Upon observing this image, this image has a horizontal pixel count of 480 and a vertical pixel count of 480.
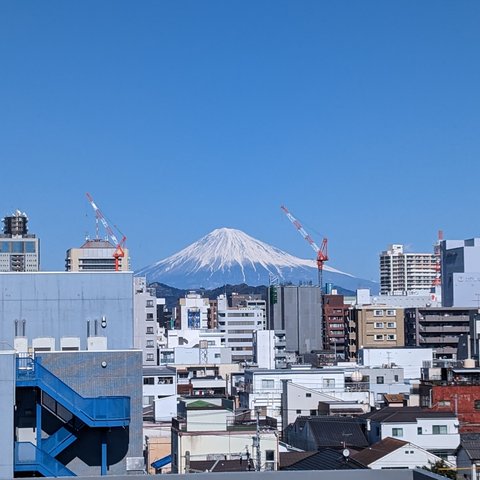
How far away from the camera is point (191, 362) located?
75.4 meters

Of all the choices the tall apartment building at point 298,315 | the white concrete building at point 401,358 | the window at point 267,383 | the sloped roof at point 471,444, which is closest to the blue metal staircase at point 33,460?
the sloped roof at point 471,444

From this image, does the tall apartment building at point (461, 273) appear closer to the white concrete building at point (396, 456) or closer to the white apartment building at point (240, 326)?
the white apartment building at point (240, 326)

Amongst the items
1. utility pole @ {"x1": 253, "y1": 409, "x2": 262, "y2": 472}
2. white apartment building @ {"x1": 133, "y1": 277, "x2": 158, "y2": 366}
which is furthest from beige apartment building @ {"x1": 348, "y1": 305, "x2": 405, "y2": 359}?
utility pole @ {"x1": 253, "y1": 409, "x2": 262, "y2": 472}

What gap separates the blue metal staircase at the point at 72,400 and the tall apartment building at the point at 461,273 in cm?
8380

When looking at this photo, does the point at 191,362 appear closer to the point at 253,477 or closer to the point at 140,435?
the point at 140,435

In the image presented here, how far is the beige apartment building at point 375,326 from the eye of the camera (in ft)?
291

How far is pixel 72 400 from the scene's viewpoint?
661 inches

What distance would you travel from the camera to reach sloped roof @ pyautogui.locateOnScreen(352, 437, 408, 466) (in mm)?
27062

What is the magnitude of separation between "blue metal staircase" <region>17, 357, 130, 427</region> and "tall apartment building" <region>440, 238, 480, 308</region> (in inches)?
3299

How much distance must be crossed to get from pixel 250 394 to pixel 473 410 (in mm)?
12558

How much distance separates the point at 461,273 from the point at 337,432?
245 ft

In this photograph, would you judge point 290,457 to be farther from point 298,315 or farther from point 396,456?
point 298,315

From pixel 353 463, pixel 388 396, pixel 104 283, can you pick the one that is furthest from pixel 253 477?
pixel 388 396

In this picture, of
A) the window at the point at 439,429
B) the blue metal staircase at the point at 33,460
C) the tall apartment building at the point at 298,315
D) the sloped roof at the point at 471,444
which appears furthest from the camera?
the tall apartment building at the point at 298,315
